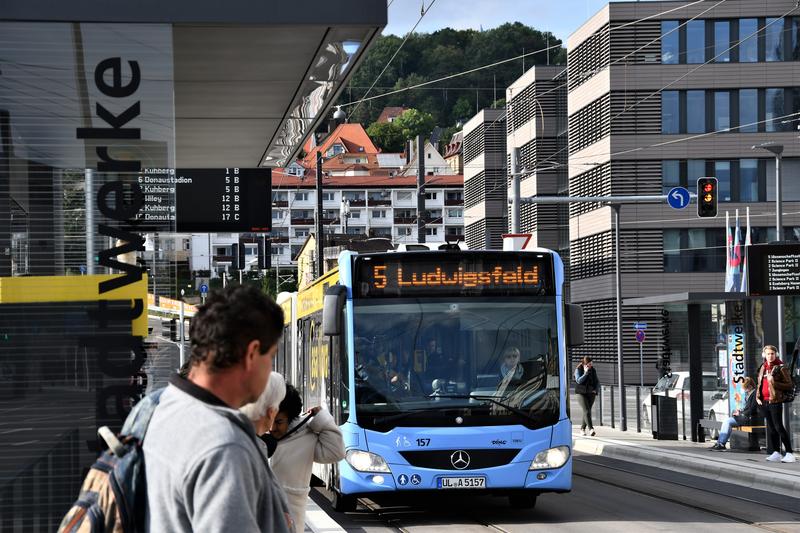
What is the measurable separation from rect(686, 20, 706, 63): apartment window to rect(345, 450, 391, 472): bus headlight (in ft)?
170

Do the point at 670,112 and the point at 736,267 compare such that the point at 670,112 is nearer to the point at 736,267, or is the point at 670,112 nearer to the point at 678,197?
the point at 736,267

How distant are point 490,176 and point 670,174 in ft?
77.1

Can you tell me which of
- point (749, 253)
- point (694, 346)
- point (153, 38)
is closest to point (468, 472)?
point (153, 38)

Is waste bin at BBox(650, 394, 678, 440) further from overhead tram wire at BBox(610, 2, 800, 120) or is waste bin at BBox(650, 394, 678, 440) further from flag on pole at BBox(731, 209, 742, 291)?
overhead tram wire at BBox(610, 2, 800, 120)

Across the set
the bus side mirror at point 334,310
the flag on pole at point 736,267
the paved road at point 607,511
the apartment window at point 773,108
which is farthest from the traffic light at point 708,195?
the apartment window at point 773,108

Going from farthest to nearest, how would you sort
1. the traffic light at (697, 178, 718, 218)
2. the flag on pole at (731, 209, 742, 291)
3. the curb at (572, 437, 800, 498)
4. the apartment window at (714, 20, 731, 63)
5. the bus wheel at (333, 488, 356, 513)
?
1. the apartment window at (714, 20, 731, 63)
2. the flag on pole at (731, 209, 742, 291)
3. the traffic light at (697, 178, 718, 218)
4. the curb at (572, 437, 800, 498)
5. the bus wheel at (333, 488, 356, 513)

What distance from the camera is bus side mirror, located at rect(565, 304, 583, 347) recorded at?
14008mm

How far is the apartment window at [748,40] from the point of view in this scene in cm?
6112

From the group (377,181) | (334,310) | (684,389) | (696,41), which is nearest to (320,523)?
(334,310)

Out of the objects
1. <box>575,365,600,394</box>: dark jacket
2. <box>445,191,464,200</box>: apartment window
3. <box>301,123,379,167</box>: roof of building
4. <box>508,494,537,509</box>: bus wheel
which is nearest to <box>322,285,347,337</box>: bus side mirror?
<box>508,494,537,509</box>: bus wheel

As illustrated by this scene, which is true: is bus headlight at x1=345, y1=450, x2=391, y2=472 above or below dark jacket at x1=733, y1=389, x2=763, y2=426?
above

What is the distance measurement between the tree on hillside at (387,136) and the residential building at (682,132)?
387ft

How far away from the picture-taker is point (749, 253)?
21.6 meters

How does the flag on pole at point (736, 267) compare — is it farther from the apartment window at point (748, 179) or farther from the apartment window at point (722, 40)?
the apartment window at point (722, 40)
